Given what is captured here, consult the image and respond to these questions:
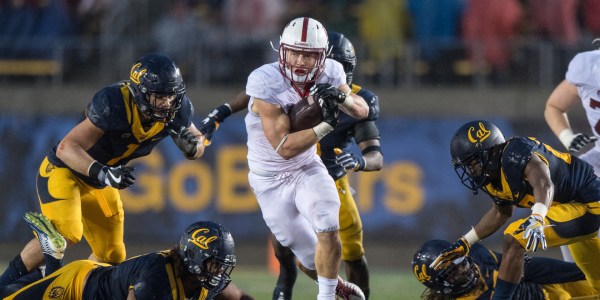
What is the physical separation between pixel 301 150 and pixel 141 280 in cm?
141

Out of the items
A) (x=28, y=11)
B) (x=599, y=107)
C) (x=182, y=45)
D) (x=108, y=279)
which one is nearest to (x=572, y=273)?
(x=599, y=107)

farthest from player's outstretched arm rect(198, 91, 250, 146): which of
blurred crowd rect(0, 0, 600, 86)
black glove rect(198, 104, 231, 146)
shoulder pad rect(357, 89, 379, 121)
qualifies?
blurred crowd rect(0, 0, 600, 86)

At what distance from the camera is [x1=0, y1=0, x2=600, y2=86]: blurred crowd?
12820 millimetres

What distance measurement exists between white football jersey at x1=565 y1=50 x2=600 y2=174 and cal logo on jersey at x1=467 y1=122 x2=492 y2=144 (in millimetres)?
1533

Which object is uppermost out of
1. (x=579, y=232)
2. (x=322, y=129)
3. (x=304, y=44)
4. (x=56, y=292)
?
(x=304, y=44)

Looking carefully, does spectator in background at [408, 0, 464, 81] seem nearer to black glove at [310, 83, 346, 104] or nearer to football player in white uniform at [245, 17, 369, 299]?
football player in white uniform at [245, 17, 369, 299]

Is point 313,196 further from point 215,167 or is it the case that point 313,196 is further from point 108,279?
point 215,167

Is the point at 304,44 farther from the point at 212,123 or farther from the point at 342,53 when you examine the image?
the point at 212,123

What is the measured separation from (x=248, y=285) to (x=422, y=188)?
3045 millimetres

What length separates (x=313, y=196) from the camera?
290 inches

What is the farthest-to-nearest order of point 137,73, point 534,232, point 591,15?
point 591,15 → point 137,73 → point 534,232

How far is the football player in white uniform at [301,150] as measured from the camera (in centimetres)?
726

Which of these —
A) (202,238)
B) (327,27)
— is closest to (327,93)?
(202,238)

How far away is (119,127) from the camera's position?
25.5 feet
